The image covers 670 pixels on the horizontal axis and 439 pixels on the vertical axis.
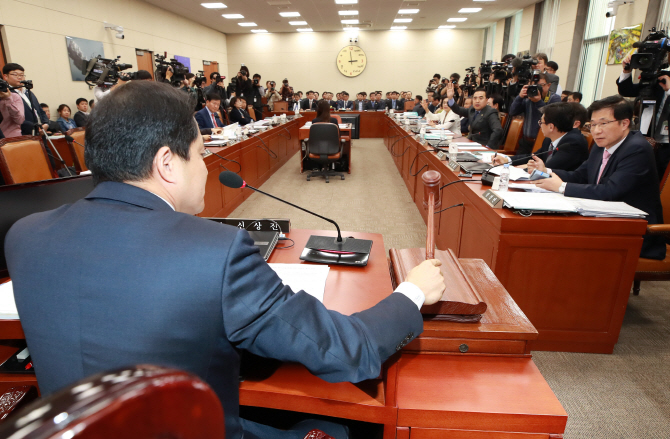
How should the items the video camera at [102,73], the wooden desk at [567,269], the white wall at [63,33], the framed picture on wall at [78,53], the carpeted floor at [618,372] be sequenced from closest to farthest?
the carpeted floor at [618,372]
the wooden desk at [567,269]
the video camera at [102,73]
the white wall at [63,33]
the framed picture on wall at [78,53]

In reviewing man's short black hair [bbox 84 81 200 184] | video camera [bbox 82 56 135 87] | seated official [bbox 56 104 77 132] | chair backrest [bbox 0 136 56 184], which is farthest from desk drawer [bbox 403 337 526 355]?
seated official [bbox 56 104 77 132]

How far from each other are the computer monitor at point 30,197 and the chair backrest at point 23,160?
0.90 metres

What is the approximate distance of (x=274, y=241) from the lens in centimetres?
133

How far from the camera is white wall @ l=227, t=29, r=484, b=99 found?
1344cm

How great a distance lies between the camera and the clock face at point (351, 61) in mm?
13578

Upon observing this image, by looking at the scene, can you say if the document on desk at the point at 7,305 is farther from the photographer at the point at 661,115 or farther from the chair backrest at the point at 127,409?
the photographer at the point at 661,115

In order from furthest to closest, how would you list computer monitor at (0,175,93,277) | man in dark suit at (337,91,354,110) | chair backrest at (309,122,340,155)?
man in dark suit at (337,91,354,110), chair backrest at (309,122,340,155), computer monitor at (0,175,93,277)

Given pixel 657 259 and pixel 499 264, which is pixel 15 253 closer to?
pixel 499 264

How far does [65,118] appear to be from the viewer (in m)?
6.22

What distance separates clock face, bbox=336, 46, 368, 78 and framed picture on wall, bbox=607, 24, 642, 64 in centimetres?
822

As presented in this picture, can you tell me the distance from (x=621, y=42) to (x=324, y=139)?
5.33 metres

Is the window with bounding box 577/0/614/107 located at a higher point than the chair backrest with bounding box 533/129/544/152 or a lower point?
higher

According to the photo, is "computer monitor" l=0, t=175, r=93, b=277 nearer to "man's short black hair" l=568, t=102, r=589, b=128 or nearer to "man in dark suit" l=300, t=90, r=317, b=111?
"man's short black hair" l=568, t=102, r=589, b=128

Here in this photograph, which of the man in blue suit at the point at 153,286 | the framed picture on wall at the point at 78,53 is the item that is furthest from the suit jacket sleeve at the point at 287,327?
the framed picture on wall at the point at 78,53
